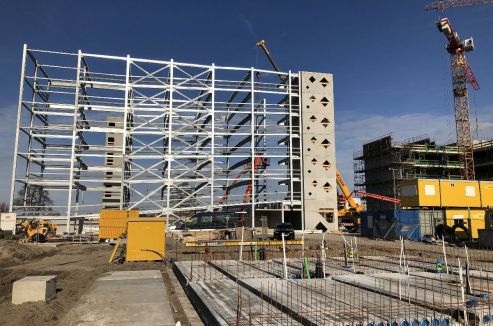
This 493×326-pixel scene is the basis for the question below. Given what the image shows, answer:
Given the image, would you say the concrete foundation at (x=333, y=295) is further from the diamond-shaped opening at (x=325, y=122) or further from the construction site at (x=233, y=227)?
the diamond-shaped opening at (x=325, y=122)

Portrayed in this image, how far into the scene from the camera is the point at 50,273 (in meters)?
15.2

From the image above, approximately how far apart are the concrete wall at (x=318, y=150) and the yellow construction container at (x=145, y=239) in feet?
101

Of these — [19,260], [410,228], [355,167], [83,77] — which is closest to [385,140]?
[355,167]

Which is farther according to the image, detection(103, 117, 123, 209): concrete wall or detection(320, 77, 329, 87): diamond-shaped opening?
detection(320, 77, 329, 87): diamond-shaped opening

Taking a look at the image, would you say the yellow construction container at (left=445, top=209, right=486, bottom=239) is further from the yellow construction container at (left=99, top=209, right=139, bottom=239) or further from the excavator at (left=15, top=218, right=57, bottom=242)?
the excavator at (left=15, top=218, right=57, bottom=242)

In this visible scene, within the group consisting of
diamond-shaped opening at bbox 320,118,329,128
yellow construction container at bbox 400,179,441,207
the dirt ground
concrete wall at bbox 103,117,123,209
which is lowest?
the dirt ground

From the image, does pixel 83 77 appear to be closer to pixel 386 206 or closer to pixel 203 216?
pixel 203 216

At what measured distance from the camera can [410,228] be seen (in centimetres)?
3278

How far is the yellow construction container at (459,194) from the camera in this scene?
35562mm

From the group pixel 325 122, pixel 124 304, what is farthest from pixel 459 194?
pixel 124 304

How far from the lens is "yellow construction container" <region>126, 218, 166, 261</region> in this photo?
60.1 ft

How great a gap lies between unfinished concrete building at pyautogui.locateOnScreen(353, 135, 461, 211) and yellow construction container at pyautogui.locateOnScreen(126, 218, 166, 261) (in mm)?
55761

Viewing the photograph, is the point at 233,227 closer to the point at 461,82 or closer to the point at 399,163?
the point at 399,163

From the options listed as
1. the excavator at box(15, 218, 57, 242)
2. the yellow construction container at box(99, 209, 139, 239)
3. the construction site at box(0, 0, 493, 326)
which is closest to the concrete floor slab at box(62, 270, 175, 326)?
the construction site at box(0, 0, 493, 326)
